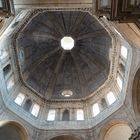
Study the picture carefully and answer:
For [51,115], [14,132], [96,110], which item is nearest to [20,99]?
[14,132]

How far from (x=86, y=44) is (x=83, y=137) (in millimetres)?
9516

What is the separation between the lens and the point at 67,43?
25672 mm

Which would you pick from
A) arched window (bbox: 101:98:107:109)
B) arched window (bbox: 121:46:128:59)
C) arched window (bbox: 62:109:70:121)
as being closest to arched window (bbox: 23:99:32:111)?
arched window (bbox: 62:109:70:121)

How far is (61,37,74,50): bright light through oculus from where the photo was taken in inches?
995

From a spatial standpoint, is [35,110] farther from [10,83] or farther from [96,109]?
[96,109]

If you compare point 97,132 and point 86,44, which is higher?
point 86,44

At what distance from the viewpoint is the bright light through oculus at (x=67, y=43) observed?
25266 mm

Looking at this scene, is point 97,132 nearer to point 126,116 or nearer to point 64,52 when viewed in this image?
point 126,116

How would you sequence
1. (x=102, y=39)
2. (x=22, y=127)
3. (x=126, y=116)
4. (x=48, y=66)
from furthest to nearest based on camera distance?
(x=48, y=66) → (x=102, y=39) → (x=22, y=127) → (x=126, y=116)

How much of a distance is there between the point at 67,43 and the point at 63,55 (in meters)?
1.32

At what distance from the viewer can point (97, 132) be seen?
1870 centimetres

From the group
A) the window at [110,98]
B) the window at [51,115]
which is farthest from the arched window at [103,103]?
the window at [51,115]

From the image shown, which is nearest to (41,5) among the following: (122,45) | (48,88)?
(122,45)

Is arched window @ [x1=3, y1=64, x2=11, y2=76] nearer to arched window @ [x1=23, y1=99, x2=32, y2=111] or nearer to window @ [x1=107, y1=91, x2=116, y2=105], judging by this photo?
arched window @ [x1=23, y1=99, x2=32, y2=111]
